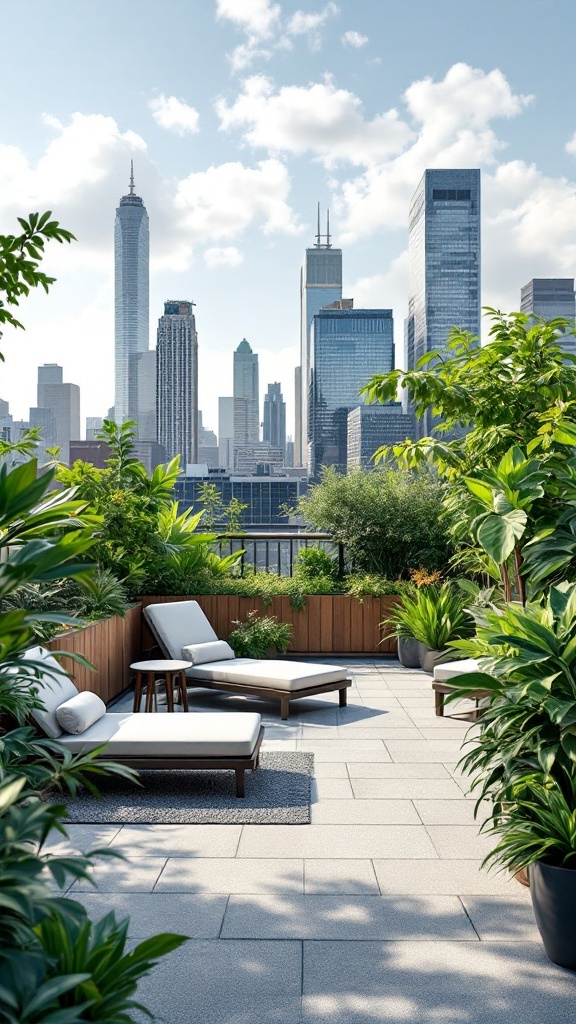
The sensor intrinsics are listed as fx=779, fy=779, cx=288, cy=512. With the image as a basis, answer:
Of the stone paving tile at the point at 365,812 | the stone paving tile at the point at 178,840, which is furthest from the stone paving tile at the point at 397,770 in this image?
the stone paving tile at the point at 178,840

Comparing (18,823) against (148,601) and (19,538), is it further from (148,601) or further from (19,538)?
(148,601)

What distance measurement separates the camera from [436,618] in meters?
7.47

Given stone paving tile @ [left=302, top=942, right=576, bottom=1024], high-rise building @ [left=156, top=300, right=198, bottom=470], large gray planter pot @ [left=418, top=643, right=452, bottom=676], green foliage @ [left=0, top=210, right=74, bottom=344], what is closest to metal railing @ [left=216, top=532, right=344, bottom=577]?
large gray planter pot @ [left=418, top=643, right=452, bottom=676]

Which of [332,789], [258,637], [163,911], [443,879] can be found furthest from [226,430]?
[163,911]

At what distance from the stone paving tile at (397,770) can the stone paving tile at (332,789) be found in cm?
13

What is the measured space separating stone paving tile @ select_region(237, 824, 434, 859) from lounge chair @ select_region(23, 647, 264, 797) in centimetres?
52

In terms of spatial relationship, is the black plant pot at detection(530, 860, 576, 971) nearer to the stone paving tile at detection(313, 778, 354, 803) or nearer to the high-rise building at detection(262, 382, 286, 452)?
the stone paving tile at detection(313, 778, 354, 803)

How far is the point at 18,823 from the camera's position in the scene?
1.20 metres

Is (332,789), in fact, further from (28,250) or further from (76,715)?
(28,250)

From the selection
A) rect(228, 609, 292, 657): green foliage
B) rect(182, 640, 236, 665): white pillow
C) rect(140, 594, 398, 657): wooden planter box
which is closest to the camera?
rect(182, 640, 236, 665): white pillow

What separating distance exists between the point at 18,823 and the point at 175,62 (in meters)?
7.70

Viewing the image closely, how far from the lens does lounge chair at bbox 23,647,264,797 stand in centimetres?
416

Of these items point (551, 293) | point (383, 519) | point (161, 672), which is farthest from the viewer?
point (551, 293)

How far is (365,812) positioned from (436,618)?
3771 millimetres
